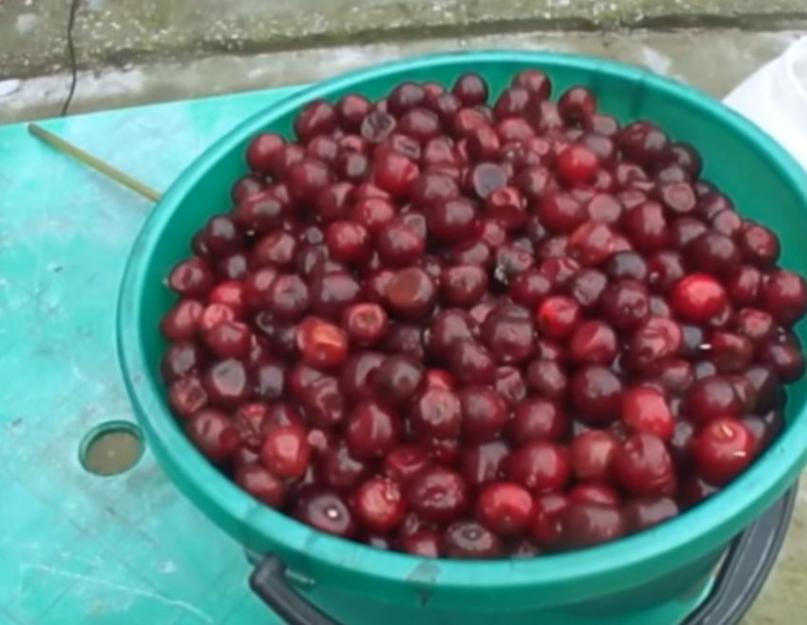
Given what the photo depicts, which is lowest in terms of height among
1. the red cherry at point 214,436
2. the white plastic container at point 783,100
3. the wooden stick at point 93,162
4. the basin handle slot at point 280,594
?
the wooden stick at point 93,162

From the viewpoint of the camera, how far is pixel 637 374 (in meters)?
0.87

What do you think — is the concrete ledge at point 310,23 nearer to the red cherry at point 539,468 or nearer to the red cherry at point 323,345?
the red cherry at point 323,345

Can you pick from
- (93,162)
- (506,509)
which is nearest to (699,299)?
(506,509)

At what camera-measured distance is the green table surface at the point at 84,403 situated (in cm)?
116

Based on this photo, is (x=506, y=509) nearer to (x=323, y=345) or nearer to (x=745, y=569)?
(x=323, y=345)

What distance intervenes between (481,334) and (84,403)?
0.60 m

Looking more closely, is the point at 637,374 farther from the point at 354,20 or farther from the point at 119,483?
the point at 354,20

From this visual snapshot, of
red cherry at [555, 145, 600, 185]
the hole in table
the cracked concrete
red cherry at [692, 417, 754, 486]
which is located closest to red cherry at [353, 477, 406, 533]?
red cherry at [692, 417, 754, 486]

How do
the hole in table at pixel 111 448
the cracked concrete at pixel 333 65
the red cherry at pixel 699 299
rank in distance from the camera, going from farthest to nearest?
the cracked concrete at pixel 333 65
the hole in table at pixel 111 448
the red cherry at pixel 699 299

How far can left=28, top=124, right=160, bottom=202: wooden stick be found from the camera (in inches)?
57.7

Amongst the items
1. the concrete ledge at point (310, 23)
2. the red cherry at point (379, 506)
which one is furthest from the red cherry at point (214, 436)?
the concrete ledge at point (310, 23)

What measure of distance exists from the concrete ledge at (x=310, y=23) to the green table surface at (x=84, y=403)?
340 millimetres

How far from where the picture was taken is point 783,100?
1372 mm

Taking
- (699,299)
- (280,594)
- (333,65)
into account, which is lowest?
(333,65)
